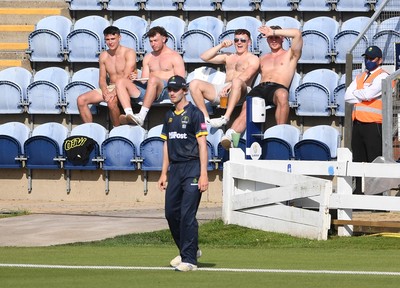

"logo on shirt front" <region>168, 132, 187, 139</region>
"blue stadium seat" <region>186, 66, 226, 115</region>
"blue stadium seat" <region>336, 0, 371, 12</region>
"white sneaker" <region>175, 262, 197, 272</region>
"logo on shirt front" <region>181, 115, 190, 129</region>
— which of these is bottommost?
"white sneaker" <region>175, 262, 197, 272</region>

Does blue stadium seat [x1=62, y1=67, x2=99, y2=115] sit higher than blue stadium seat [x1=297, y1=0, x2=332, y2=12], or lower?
lower

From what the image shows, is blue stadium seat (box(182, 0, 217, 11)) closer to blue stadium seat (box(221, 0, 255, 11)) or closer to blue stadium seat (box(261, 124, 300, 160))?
blue stadium seat (box(221, 0, 255, 11))

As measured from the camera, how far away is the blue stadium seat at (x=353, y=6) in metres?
19.2

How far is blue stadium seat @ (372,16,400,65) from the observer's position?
16.8 metres

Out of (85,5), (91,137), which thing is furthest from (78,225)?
(85,5)

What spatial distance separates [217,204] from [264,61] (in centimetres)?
245

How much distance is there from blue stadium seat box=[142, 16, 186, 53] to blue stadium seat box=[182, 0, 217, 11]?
1.16 feet

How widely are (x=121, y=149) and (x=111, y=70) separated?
4.77 feet

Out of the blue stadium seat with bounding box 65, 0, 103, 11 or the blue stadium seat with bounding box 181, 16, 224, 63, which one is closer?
A: the blue stadium seat with bounding box 181, 16, 224, 63

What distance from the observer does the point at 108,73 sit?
18484 millimetres

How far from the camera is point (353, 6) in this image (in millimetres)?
19219

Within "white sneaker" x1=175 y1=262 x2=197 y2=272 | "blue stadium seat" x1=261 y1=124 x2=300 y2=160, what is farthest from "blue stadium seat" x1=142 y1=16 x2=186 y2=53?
"white sneaker" x1=175 y1=262 x2=197 y2=272

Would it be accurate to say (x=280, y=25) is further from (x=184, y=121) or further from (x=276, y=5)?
(x=184, y=121)

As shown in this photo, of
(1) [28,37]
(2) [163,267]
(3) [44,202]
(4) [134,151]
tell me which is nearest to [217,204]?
(4) [134,151]
